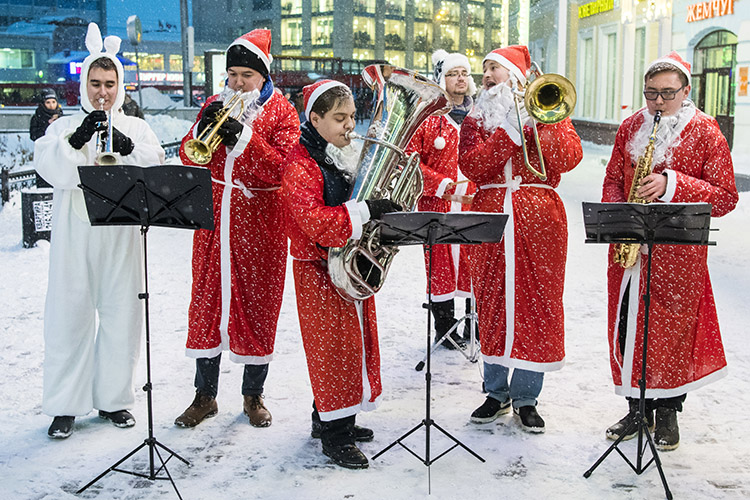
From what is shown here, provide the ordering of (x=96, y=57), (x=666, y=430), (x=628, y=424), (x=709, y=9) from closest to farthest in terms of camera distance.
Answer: (x=666, y=430)
(x=628, y=424)
(x=96, y=57)
(x=709, y=9)

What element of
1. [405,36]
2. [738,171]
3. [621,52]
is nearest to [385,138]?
[738,171]

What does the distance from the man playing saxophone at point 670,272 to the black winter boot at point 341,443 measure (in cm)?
144

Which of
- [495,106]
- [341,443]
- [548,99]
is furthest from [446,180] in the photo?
[341,443]

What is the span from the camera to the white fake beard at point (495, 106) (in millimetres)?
4332

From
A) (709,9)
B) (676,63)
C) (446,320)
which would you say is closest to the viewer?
(676,63)

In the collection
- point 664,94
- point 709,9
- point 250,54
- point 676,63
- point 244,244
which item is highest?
point 709,9

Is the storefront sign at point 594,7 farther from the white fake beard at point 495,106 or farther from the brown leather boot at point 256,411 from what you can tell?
the brown leather boot at point 256,411

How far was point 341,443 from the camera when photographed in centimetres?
406

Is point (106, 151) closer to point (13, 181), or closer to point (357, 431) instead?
point (357, 431)

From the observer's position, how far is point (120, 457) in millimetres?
4137

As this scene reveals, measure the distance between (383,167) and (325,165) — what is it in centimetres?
30

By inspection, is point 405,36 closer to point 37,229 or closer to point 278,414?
point 37,229

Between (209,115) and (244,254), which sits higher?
(209,115)

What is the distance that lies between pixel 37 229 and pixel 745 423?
840 cm
